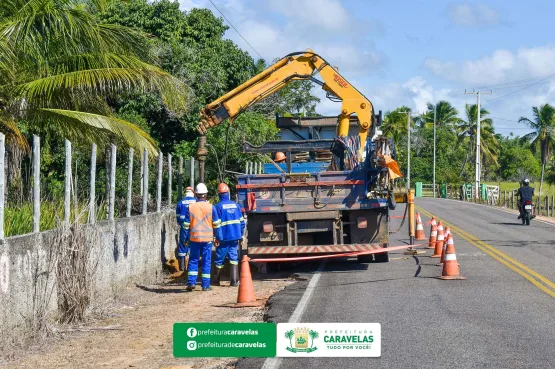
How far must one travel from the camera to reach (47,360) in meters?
9.18

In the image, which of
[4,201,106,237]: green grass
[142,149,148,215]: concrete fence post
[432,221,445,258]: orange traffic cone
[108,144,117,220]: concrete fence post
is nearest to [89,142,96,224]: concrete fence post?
[4,201,106,237]: green grass

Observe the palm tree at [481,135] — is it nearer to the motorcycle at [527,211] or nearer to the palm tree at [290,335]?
the motorcycle at [527,211]

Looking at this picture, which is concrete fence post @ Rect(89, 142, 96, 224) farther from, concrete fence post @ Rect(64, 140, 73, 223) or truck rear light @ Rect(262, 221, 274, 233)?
truck rear light @ Rect(262, 221, 274, 233)

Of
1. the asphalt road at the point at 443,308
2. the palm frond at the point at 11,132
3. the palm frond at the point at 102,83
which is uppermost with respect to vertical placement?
the palm frond at the point at 102,83

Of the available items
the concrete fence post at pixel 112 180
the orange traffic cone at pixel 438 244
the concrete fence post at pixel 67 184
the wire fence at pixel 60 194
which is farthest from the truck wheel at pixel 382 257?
the concrete fence post at pixel 67 184

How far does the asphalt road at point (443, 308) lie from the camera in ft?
27.1

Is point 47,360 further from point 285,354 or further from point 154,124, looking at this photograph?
point 154,124

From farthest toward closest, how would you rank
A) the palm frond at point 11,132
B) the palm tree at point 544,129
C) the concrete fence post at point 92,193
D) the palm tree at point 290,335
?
the palm tree at point 544,129 → the palm frond at point 11,132 → the concrete fence post at point 92,193 → the palm tree at point 290,335

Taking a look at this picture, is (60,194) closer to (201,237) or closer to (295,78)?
(201,237)

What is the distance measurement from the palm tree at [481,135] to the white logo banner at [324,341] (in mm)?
85374

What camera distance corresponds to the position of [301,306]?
1166 centimetres

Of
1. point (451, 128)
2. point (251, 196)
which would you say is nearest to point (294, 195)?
point (251, 196)

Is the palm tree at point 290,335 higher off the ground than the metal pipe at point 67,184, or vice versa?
the metal pipe at point 67,184

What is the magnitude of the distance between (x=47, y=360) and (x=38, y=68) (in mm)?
7367
